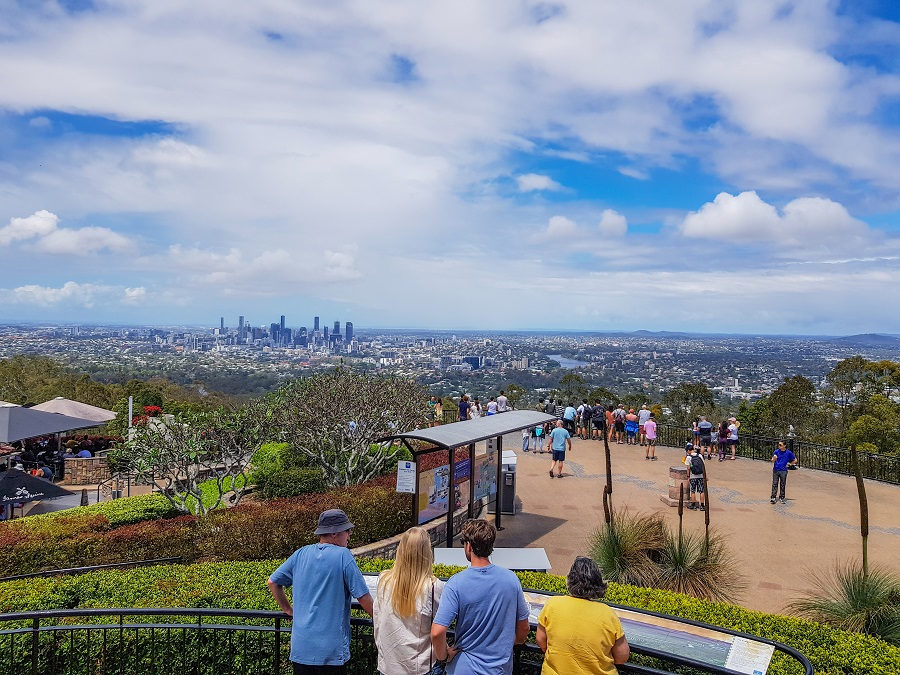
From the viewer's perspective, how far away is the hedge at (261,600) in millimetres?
4922

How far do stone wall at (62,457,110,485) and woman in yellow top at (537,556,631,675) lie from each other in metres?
17.9

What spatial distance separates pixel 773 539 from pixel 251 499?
10.2 meters

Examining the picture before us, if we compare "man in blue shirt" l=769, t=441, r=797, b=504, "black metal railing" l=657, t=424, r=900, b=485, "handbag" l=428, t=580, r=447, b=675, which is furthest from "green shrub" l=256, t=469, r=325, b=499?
"black metal railing" l=657, t=424, r=900, b=485

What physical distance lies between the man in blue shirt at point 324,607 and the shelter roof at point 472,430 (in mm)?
5433

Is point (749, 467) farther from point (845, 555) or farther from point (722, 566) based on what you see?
point (722, 566)

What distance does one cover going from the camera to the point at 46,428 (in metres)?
17.0

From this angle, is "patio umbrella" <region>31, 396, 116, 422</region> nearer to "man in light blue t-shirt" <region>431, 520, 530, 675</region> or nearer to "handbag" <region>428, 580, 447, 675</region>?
"handbag" <region>428, 580, 447, 675</region>

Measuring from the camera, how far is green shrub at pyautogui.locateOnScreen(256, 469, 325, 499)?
13352 mm

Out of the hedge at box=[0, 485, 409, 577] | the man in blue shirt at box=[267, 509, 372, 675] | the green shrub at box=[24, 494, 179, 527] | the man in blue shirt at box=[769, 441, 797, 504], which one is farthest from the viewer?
the man in blue shirt at box=[769, 441, 797, 504]

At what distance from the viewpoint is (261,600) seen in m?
5.61

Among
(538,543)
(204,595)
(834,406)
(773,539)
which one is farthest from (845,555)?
(834,406)

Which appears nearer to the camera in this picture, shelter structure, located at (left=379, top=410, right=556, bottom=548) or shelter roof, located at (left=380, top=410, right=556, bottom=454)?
shelter roof, located at (left=380, top=410, right=556, bottom=454)

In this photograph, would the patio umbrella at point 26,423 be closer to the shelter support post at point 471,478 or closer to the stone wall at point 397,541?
the stone wall at point 397,541

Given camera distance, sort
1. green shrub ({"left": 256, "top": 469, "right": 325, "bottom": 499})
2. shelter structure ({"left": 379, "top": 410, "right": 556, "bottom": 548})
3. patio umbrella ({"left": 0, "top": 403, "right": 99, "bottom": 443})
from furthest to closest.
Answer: patio umbrella ({"left": 0, "top": 403, "right": 99, "bottom": 443}) → green shrub ({"left": 256, "top": 469, "right": 325, "bottom": 499}) → shelter structure ({"left": 379, "top": 410, "right": 556, "bottom": 548})
